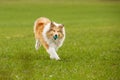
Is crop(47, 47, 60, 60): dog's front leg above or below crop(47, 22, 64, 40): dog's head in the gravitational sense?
below

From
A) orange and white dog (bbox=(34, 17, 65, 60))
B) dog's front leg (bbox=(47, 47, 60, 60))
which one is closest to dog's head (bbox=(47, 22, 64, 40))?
orange and white dog (bbox=(34, 17, 65, 60))

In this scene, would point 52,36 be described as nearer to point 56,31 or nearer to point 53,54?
point 56,31

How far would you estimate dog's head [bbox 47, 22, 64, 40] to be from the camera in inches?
573

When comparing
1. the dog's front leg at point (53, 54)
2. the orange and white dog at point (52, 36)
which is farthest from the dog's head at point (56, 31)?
the dog's front leg at point (53, 54)

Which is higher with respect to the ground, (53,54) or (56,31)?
(56,31)

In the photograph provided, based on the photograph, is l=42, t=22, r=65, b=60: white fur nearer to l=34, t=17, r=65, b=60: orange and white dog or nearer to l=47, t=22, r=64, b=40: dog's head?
l=34, t=17, r=65, b=60: orange and white dog

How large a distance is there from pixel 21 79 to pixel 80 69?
2.38 meters

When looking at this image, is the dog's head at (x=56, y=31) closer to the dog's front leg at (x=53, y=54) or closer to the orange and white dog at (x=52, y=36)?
the orange and white dog at (x=52, y=36)

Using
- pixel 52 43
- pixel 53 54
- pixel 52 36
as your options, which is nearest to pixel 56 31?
pixel 52 36

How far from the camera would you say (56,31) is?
1456 cm

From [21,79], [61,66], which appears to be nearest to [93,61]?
[61,66]

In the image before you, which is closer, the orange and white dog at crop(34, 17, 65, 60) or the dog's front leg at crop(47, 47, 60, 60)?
the orange and white dog at crop(34, 17, 65, 60)

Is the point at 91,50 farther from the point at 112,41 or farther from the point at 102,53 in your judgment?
the point at 112,41

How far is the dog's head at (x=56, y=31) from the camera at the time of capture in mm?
14562
